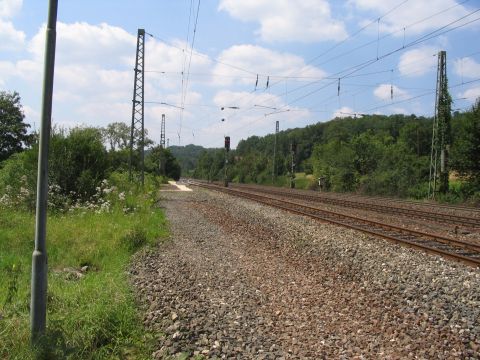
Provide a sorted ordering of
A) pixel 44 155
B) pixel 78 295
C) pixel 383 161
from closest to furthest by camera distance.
A: pixel 44 155 < pixel 78 295 < pixel 383 161

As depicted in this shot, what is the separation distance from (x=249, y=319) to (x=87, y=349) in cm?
211

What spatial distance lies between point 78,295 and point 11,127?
214 ft

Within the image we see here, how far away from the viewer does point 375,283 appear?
7.91 meters

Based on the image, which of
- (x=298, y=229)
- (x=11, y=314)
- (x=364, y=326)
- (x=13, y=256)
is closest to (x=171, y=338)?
(x=11, y=314)

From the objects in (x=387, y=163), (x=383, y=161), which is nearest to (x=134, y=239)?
(x=387, y=163)

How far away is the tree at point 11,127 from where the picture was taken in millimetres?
63438

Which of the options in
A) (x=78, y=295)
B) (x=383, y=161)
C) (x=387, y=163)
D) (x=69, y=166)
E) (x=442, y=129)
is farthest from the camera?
(x=383, y=161)

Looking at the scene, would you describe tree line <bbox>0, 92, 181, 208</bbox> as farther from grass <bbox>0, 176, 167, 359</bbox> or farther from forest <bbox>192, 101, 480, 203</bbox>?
forest <bbox>192, 101, 480, 203</bbox>

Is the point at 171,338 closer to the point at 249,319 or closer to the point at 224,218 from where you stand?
the point at 249,319

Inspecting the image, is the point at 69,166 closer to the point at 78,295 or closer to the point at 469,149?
the point at 78,295

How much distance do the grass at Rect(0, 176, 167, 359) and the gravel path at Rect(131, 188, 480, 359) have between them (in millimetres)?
393

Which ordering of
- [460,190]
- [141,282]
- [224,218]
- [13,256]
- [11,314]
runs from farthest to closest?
[460,190] < [224,218] < [13,256] < [141,282] < [11,314]

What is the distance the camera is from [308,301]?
23.0ft

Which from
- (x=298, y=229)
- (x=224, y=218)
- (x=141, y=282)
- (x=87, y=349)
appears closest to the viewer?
(x=87, y=349)
